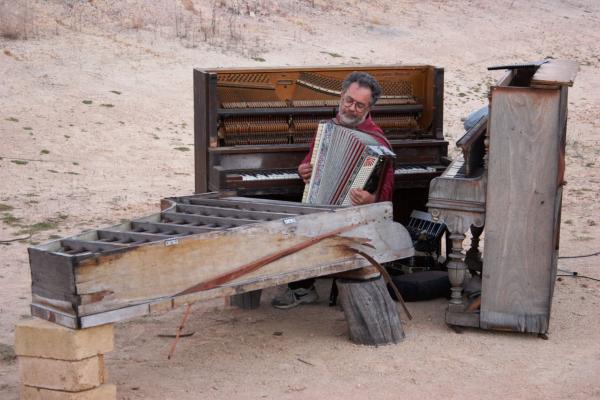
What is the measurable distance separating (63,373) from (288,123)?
3468 millimetres

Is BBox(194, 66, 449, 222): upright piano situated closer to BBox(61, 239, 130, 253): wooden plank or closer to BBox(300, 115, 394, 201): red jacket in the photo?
BBox(300, 115, 394, 201): red jacket

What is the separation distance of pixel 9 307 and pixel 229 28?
12891 millimetres

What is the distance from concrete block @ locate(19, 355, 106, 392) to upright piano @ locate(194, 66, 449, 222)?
2.42m

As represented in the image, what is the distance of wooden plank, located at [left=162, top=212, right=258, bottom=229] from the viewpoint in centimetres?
614

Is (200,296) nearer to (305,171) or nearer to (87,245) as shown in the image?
(87,245)

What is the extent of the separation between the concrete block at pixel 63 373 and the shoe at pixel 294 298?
2526 mm

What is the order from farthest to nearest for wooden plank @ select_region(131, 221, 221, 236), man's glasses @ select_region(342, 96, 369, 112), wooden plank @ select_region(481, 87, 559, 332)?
man's glasses @ select_region(342, 96, 369, 112)
wooden plank @ select_region(481, 87, 559, 332)
wooden plank @ select_region(131, 221, 221, 236)

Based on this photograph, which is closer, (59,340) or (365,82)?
(59,340)

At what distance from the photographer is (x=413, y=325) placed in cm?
724

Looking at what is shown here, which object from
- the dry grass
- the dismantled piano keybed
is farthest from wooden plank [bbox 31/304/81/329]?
the dry grass

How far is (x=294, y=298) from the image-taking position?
7.89 metres

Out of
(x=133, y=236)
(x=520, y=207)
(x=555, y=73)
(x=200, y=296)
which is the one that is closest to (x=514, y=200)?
(x=520, y=207)

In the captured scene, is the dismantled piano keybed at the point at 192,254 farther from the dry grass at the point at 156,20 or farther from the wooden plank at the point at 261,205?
the dry grass at the point at 156,20

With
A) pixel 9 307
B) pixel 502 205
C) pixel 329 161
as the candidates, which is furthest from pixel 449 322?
pixel 9 307
